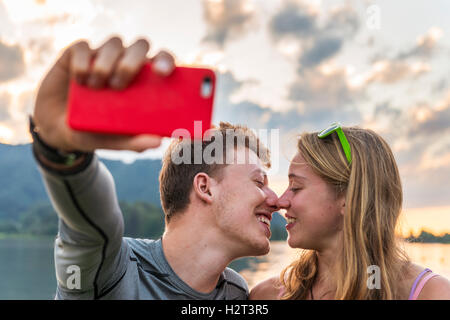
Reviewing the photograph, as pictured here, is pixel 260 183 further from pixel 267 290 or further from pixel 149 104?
pixel 149 104

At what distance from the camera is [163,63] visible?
227cm

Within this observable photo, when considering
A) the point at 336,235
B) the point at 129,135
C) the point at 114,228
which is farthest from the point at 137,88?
the point at 336,235

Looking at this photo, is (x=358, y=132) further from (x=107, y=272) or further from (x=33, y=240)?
(x=33, y=240)

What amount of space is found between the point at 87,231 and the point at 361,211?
111 inches

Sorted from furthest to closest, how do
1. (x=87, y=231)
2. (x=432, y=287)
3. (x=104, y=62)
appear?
(x=432, y=287) → (x=87, y=231) → (x=104, y=62)

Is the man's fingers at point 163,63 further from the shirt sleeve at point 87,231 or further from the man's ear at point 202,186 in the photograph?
the man's ear at point 202,186

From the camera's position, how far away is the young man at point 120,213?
2.32 metres

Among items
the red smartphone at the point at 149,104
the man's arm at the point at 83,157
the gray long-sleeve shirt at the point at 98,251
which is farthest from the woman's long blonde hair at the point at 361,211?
the red smartphone at the point at 149,104

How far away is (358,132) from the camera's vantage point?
494 centimetres

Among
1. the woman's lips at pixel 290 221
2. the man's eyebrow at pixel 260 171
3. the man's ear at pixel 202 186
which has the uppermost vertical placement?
the man's eyebrow at pixel 260 171

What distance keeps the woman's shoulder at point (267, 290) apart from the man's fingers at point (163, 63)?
133 inches

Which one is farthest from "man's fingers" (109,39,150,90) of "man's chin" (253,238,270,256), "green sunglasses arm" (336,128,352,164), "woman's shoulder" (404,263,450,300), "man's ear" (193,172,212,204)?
"woman's shoulder" (404,263,450,300)

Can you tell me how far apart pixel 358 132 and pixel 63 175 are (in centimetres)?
343

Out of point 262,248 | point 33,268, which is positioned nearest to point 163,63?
point 262,248
